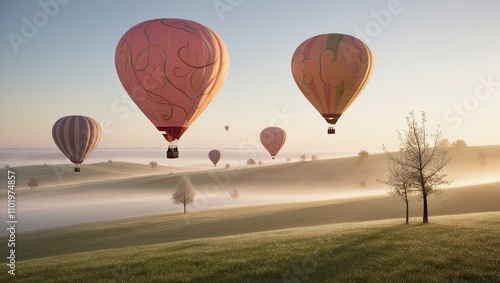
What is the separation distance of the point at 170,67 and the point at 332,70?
14562 millimetres

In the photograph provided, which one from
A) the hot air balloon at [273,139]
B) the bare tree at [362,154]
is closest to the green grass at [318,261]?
the hot air balloon at [273,139]

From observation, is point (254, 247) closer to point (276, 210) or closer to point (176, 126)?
point (176, 126)

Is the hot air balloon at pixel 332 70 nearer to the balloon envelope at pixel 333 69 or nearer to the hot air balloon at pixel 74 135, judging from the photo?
the balloon envelope at pixel 333 69

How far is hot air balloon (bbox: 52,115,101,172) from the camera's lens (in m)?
52.0

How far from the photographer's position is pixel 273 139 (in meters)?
84.2

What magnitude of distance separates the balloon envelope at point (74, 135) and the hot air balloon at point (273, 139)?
4119 cm

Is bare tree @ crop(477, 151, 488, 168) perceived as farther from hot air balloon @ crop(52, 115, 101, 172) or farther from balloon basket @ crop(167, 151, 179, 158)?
balloon basket @ crop(167, 151, 179, 158)

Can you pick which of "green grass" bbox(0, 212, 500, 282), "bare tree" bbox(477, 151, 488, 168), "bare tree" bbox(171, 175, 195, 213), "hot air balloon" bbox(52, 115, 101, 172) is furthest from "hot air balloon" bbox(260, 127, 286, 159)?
"bare tree" bbox(477, 151, 488, 168)

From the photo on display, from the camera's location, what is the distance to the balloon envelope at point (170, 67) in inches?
1024

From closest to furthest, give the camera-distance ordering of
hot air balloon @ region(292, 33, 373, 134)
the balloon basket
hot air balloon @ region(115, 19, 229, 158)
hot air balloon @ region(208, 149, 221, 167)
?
hot air balloon @ region(115, 19, 229, 158)
the balloon basket
hot air balloon @ region(292, 33, 373, 134)
hot air balloon @ region(208, 149, 221, 167)

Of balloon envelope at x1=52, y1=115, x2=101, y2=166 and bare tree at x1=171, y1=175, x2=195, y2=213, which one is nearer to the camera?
balloon envelope at x1=52, y1=115, x2=101, y2=166

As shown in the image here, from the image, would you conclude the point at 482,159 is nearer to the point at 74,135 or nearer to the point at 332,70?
the point at 332,70

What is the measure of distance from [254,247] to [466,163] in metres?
117

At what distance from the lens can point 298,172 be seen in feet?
436
